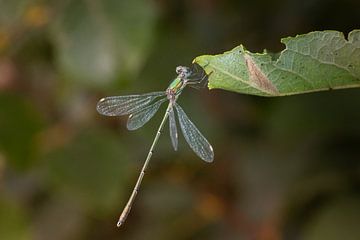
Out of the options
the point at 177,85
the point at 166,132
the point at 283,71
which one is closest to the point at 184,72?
the point at 177,85

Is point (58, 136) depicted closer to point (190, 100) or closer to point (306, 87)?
point (190, 100)

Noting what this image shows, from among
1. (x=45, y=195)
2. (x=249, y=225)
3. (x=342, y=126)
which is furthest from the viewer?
(x=45, y=195)

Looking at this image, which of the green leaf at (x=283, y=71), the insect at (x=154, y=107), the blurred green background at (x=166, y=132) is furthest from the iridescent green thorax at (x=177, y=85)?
the green leaf at (x=283, y=71)

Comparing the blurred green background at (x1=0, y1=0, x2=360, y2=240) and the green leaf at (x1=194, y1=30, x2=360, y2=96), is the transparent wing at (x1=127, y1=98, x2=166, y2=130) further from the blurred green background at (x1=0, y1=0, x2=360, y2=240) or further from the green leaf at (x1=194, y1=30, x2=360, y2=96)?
the green leaf at (x1=194, y1=30, x2=360, y2=96)

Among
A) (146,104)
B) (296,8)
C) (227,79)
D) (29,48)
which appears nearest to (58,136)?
(29,48)

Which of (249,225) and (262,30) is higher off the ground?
(262,30)

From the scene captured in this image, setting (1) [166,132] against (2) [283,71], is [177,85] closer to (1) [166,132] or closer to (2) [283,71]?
(1) [166,132]
